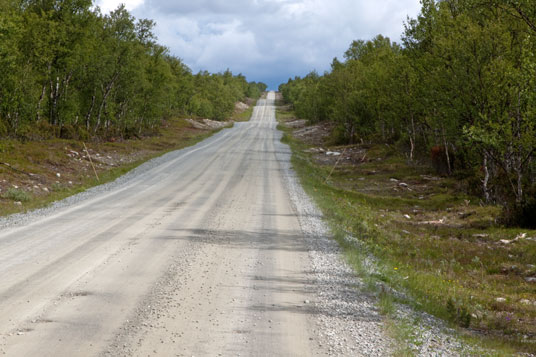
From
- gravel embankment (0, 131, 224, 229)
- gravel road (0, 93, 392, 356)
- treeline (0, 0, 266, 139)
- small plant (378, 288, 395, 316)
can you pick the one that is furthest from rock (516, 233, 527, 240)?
treeline (0, 0, 266, 139)

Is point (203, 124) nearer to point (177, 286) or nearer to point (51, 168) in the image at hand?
point (51, 168)

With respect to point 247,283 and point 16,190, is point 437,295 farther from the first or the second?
point 16,190

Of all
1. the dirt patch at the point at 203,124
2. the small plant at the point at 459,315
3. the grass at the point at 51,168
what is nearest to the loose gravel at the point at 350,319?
the small plant at the point at 459,315

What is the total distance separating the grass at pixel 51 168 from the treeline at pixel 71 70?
3431 millimetres

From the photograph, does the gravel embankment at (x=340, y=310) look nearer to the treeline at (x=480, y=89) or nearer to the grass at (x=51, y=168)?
the treeline at (x=480, y=89)

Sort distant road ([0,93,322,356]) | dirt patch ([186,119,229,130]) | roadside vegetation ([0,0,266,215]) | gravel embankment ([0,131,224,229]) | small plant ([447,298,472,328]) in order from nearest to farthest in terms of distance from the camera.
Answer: distant road ([0,93,322,356])
small plant ([447,298,472,328])
gravel embankment ([0,131,224,229])
roadside vegetation ([0,0,266,215])
dirt patch ([186,119,229,130])

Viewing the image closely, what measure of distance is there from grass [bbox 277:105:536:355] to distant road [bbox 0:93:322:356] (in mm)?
2303

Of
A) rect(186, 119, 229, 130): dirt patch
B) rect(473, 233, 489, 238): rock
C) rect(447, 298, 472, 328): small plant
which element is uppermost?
rect(186, 119, 229, 130): dirt patch

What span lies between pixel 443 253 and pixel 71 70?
3794 centimetres

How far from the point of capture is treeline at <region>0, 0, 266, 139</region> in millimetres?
33188

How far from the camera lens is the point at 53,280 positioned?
8617 mm

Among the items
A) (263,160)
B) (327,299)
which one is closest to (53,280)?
(327,299)

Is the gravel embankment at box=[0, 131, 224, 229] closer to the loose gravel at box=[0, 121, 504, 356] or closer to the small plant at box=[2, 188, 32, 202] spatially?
the small plant at box=[2, 188, 32, 202]

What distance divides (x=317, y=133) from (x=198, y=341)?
7529cm
